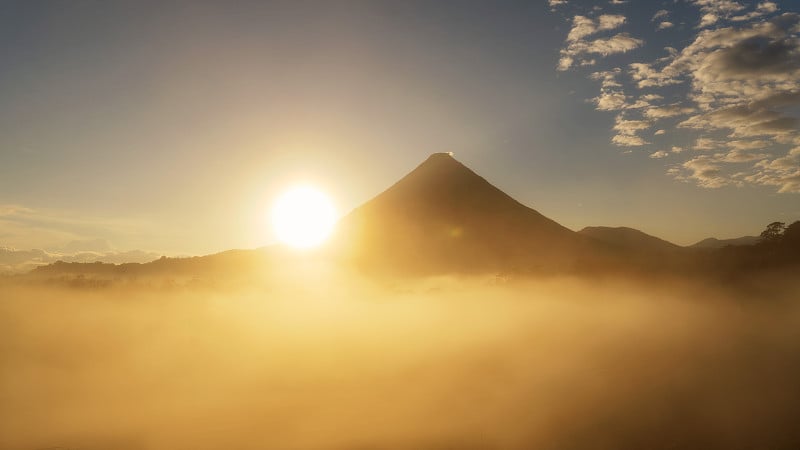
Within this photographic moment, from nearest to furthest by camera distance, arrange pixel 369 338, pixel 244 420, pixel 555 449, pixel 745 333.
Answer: pixel 555 449, pixel 244 420, pixel 745 333, pixel 369 338

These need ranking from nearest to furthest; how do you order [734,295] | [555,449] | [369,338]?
[555,449] < [734,295] < [369,338]

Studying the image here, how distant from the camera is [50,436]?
91.2 metres

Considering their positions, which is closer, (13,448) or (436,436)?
(436,436)

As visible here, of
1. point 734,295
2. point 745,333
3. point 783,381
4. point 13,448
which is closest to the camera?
point 13,448

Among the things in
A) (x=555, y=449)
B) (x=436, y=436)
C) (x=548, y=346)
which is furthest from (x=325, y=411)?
(x=548, y=346)

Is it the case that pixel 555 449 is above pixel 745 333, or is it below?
below

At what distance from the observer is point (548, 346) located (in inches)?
5984

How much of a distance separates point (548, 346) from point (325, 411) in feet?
267

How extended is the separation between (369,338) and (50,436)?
381 feet

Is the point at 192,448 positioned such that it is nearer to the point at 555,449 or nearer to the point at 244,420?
the point at 244,420

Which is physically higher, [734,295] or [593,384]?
[734,295]

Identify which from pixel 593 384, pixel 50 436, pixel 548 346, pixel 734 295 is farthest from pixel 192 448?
pixel 734 295

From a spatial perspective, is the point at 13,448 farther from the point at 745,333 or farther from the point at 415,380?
the point at 745,333

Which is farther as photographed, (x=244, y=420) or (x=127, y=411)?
(x=127, y=411)
